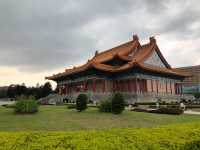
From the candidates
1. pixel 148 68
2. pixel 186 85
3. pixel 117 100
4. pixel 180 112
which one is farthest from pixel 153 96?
pixel 186 85

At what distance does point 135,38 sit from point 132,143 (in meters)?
39.4

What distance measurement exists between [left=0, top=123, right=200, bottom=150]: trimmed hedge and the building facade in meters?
28.4

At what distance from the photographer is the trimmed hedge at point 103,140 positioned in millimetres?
5211

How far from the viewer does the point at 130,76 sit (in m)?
38.3

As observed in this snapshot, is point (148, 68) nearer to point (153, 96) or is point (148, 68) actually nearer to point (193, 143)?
point (153, 96)

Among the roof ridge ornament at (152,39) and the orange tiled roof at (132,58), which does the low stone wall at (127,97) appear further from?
the roof ridge ornament at (152,39)

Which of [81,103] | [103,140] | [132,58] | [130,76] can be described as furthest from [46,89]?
[103,140]

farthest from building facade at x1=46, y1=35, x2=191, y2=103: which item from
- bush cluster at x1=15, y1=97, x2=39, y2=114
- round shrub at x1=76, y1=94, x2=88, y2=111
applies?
bush cluster at x1=15, y1=97, x2=39, y2=114

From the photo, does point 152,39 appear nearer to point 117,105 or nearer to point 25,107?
point 117,105

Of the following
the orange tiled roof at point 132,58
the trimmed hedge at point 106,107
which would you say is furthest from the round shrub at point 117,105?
the orange tiled roof at point 132,58

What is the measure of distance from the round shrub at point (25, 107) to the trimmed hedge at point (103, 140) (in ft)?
37.1

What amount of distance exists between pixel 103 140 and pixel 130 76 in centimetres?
3293

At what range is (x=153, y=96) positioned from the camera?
3819cm

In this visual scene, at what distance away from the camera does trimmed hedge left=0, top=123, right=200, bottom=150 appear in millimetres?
5211
